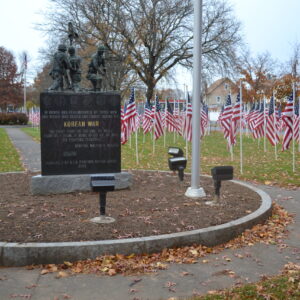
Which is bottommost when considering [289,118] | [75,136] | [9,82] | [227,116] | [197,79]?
[75,136]

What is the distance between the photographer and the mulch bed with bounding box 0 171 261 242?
552cm

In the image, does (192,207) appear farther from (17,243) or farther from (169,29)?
(169,29)

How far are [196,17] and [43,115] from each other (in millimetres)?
3718

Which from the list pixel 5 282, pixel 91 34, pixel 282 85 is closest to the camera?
pixel 5 282

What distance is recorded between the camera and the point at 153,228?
227 inches

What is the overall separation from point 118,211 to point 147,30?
28.0 meters

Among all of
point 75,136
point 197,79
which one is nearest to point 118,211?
Result: point 75,136

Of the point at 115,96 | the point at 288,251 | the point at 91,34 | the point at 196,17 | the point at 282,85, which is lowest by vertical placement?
the point at 288,251

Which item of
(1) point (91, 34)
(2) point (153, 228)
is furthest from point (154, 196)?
(1) point (91, 34)

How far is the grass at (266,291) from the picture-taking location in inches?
153

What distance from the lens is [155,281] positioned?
440cm

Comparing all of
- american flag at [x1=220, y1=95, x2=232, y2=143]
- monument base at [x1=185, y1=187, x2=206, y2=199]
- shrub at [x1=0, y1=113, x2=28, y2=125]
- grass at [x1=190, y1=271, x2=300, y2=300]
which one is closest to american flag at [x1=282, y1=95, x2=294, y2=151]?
american flag at [x1=220, y1=95, x2=232, y2=143]

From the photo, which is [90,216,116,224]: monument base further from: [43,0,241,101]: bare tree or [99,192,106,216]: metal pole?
[43,0,241,101]: bare tree

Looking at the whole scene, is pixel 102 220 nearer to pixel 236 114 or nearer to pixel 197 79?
pixel 197 79
